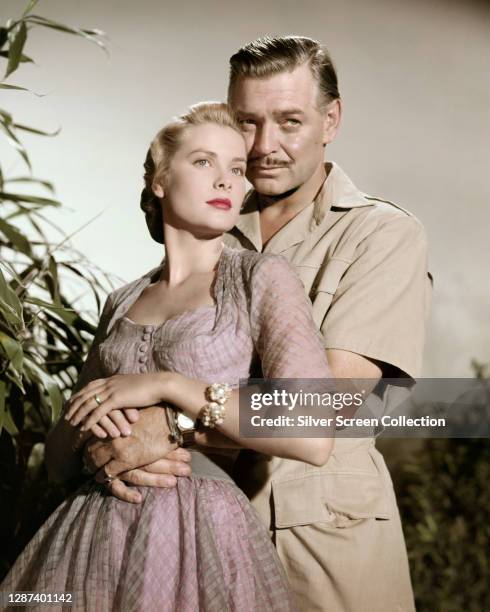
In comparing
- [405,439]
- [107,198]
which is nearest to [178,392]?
[107,198]

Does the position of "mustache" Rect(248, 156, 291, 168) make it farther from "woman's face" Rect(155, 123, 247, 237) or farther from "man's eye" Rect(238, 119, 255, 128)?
"woman's face" Rect(155, 123, 247, 237)

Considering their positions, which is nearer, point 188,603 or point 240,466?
point 188,603

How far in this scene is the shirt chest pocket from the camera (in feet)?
6.16

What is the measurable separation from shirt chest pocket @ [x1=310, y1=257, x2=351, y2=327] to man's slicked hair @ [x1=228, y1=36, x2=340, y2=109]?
38cm

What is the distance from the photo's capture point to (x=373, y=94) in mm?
3639

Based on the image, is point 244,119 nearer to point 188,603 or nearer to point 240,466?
point 240,466

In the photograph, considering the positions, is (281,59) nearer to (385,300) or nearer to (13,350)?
(385,300)

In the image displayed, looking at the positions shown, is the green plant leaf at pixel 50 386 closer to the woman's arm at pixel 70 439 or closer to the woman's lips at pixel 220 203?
the woman's arm at pixel 70 439

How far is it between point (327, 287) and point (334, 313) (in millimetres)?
70

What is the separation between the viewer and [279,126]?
2.02 m

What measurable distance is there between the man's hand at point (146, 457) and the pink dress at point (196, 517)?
23 mm

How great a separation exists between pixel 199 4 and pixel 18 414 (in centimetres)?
179

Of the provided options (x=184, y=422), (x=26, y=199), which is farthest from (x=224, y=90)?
(x=184, y=422)

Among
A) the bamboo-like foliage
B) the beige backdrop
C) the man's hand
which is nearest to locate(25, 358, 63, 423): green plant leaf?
the bamboo-like foliage
